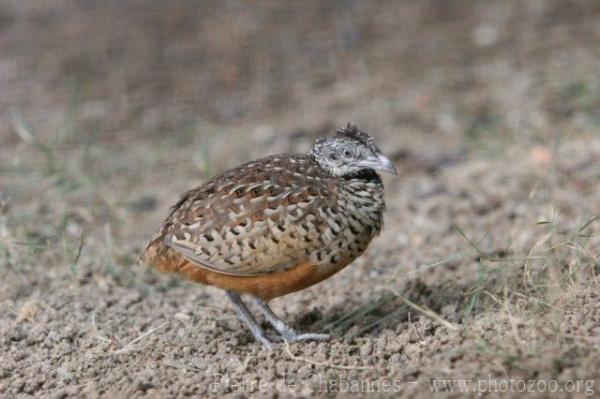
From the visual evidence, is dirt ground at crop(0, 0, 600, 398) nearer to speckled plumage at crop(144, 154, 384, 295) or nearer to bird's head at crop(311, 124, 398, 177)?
speckled plumage at crop(144, 154, 384, 295)

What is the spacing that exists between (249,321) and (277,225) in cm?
74

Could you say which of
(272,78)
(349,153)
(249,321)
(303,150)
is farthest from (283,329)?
(272,78)

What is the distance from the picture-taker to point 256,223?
541cm

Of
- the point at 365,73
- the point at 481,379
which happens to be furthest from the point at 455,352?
the point at 365,73

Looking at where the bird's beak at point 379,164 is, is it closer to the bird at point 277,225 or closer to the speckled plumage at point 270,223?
the bird at point 277,225

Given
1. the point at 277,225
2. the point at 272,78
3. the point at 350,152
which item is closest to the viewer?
the point at 277,225

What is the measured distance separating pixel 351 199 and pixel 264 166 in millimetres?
576

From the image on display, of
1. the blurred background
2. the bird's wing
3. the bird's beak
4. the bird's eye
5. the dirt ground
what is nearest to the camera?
the dirt ground

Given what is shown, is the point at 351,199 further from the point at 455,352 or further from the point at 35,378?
the point at 35,378

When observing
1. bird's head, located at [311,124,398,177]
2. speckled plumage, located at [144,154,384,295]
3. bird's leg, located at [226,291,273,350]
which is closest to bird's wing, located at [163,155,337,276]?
speckled plumage, located at [144,154,384,295]

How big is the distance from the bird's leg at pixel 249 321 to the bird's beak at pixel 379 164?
1.16 metres

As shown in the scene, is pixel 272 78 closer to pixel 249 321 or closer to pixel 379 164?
pixel 379 164

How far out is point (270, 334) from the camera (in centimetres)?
600

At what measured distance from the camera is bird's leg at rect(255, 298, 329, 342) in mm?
5594
